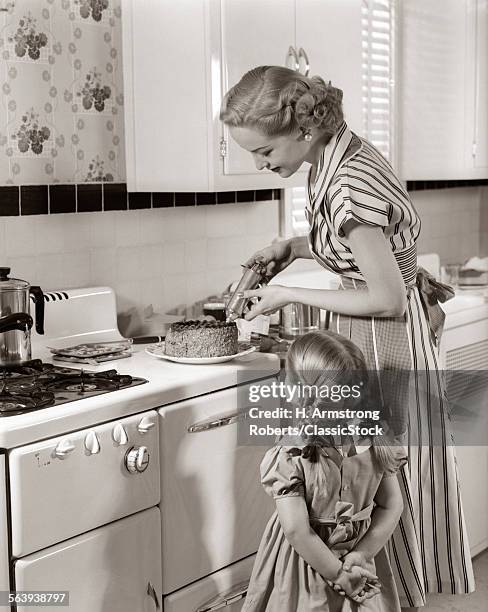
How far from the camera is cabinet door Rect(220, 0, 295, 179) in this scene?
2686 mm

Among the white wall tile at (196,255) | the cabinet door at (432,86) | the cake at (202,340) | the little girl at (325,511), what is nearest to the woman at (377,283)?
the cake at (202,340)

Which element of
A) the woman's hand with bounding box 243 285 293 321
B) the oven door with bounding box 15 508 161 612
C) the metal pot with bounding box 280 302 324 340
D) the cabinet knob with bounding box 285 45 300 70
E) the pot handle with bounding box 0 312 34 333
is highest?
the cabinet knob with bounding box 285 45 300 70

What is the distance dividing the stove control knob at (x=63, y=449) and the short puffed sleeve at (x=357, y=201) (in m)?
0.77

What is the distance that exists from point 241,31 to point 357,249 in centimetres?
92

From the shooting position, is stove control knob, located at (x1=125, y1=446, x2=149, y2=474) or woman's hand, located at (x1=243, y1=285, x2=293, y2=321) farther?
woman's hand, located at (x1=243, y1=285, x2=293, y2=321)

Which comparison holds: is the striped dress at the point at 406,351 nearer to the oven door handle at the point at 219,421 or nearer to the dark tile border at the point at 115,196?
the oven door handle at the point at 219,421

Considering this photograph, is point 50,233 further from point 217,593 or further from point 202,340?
point 217,593

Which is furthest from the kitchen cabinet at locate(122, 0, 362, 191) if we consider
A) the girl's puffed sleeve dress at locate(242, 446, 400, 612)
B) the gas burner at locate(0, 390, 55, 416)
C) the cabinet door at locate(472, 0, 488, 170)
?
the cabinet door at locate(472, 0, 488, 170)

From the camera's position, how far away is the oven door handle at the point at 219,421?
232 centimetres

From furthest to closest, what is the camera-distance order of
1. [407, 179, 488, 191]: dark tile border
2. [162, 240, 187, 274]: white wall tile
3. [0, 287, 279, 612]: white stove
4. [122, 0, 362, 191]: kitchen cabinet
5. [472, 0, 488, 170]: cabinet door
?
[407, 179, 488, 191]: dark tile border, [472, 0, 488, 170]: cabinet door, [162, 240, 187, 274]: white wall tile, [122, 0, 362, 191]: kitchen cabinet, [0, 287, 279, 612]: white stove

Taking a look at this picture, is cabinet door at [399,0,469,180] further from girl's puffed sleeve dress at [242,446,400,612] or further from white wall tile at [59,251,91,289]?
girl's puffed sleeve dress at [242,446,400,612]

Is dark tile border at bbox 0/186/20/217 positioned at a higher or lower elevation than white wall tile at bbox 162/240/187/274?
higher

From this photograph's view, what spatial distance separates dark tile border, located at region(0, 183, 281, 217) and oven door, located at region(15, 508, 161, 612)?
94 centimetres

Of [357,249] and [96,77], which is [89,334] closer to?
[96,77]
